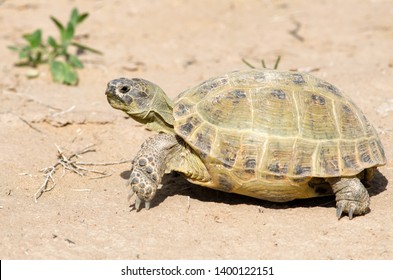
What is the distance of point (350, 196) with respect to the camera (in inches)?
201

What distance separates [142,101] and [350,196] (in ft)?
6.44

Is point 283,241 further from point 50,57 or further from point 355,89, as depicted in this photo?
point 50,57

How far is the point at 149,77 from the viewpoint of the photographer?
28.3ft

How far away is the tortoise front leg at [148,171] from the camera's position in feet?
17.2

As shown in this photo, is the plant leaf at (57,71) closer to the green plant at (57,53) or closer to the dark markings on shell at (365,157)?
the green plant at (57,53)

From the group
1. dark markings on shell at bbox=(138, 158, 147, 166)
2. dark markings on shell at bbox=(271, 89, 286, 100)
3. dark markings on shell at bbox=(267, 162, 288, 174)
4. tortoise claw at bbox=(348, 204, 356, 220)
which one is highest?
dark markings on shell at bbox=(271, 89, 286, 100)

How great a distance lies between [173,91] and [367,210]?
11.4ft

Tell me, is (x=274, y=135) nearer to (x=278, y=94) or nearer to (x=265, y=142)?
(x=265, y=142)

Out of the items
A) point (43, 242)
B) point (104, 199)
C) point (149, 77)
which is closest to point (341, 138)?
point (104, 199)

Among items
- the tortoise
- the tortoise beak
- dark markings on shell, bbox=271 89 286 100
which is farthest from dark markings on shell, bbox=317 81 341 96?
the tortoise beak

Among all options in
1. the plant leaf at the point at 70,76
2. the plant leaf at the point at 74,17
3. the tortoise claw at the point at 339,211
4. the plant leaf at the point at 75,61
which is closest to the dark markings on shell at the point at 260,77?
the tortoise claw at the point at 339,211

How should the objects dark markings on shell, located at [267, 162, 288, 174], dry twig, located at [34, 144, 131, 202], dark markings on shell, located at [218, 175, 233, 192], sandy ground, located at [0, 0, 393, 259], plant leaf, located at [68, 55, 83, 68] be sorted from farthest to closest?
plant leaf, located at [68, 55, 83, 68] → dry twig, located at [34, 144, 131, 202] → dark markings on shell, located at [218, 175, 233, 192] → dark markings on shell, located at [267, 162, 288, 174] → sandy ground, located at [0, 0, 393, 259]

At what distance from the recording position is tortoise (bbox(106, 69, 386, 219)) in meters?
5.11

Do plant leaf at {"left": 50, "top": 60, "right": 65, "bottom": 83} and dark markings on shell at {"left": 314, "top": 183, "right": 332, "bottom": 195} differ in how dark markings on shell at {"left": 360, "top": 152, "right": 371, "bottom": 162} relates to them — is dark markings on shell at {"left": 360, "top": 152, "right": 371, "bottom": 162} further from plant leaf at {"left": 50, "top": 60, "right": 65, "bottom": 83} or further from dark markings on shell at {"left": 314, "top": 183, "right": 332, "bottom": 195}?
plant leaf at {"left": 50, "top": 60, "right": 65, "bottom": 83}
